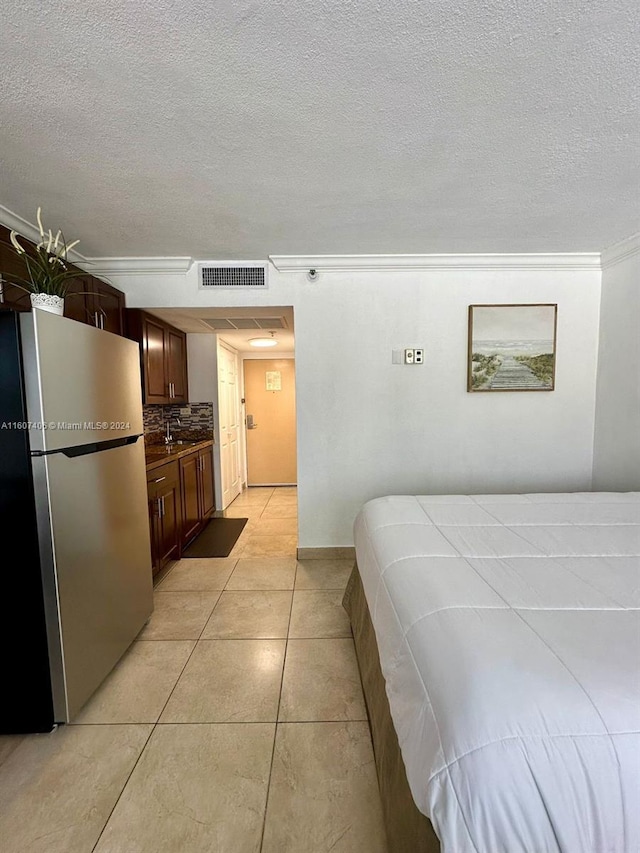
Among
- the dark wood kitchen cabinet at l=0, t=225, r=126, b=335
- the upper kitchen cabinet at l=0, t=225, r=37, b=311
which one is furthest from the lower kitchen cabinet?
the upper kitchen cabinet at l=0, t=225, r=37, b=311

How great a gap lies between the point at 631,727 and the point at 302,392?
264 centimetres

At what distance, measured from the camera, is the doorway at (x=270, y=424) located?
235 inches

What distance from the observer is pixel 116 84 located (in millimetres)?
1283

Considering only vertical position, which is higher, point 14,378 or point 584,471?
point 14,378

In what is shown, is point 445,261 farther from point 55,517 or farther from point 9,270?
point 55,517

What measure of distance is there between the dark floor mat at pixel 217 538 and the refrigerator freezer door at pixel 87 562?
1.25m

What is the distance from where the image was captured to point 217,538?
12.2 ft

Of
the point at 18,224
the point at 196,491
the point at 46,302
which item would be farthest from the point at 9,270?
the point at 196,491

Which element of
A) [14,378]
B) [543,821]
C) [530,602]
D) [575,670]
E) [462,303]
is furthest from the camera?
[462,303]

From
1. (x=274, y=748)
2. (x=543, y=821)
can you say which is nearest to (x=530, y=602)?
(x=543, y=821)

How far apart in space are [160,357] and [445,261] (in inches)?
105

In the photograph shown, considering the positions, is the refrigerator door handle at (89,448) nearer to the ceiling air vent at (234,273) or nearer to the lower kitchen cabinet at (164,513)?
the lower kitchen cabinet at (164,513)

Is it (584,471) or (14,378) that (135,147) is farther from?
(584,471)

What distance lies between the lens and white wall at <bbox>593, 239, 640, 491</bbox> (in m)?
2.66
